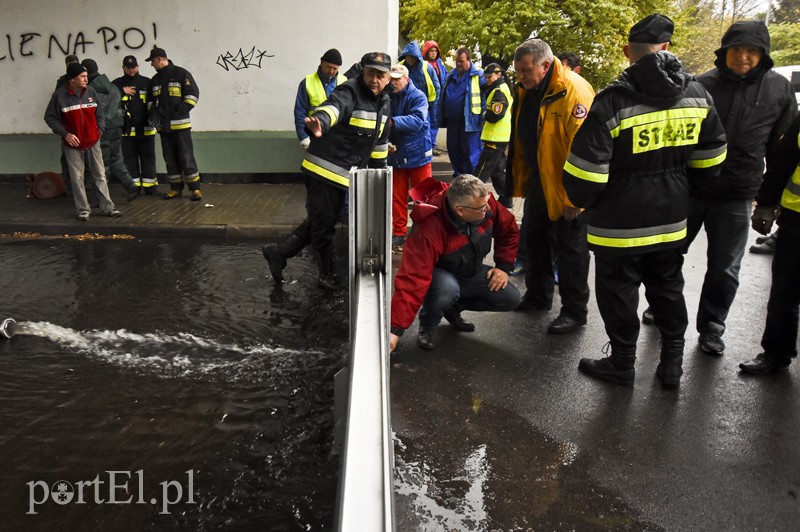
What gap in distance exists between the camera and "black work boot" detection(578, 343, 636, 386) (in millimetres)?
3918

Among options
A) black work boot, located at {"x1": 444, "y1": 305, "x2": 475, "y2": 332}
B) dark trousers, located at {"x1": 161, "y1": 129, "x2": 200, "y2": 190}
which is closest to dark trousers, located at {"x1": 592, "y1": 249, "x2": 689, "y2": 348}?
black work boot, located at {"x1": 444, "y1": 305, "x2": 475, "y2": 332}

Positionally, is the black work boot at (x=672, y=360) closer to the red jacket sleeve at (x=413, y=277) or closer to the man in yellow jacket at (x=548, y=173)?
the man in yellow jacket at (x=548, y=173)

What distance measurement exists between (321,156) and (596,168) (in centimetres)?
240

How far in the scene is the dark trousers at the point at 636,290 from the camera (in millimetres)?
3793

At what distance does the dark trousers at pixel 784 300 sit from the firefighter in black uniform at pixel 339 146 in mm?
2959

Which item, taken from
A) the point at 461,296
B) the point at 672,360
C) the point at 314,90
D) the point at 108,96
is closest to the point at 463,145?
the point at 314,90

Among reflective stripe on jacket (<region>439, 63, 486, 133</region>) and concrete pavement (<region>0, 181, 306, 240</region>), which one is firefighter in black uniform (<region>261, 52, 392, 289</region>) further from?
reflective stripe on jacket (<region>439, 63, 486, 133</region>)

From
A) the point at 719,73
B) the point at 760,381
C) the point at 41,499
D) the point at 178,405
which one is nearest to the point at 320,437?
the point at 178,405

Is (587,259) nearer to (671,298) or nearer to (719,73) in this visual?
(671,298)

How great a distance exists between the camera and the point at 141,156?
913cm

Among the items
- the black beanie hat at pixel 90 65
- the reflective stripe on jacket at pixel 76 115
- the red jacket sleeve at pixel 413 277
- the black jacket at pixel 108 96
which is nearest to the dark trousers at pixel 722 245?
the red jacket sleeve at pixel 413 277

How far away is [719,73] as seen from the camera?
168 inches

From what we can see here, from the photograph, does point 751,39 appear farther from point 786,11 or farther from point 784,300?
point 786,11

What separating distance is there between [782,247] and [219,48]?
318 inches
